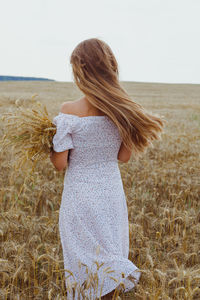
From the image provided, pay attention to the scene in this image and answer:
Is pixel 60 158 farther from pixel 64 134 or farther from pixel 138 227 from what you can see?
pixel 138 227

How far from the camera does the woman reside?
2.37 m

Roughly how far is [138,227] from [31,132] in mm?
1509

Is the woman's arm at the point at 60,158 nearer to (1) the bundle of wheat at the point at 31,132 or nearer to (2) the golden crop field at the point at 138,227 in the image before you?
(1) the bundle of wheat at the point at 31,132

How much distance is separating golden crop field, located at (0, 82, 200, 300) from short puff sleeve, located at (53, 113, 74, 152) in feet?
1.56

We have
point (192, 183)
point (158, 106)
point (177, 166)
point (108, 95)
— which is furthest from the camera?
point (158, 106)

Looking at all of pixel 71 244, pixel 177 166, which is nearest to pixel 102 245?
pixel 71 244

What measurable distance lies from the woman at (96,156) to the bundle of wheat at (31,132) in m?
0.10

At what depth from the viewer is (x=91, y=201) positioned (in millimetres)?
2484

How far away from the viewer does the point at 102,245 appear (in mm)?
2467

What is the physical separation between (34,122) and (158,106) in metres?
20.0

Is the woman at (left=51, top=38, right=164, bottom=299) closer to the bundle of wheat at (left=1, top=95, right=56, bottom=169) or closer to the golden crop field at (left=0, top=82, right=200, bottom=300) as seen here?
the bundle of wheat at (left=1, top=95, right=56, bottom=169)

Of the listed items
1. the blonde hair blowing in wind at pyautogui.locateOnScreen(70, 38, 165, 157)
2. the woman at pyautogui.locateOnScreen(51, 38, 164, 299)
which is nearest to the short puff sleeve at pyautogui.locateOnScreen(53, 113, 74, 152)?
the woman at pyautogui.locateOnScreen(51, 38, 164, 299)

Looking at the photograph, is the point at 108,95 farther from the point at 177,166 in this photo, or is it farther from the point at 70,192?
the point at 177,166

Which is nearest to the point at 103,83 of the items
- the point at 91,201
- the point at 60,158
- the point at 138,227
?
the point at 60,158
